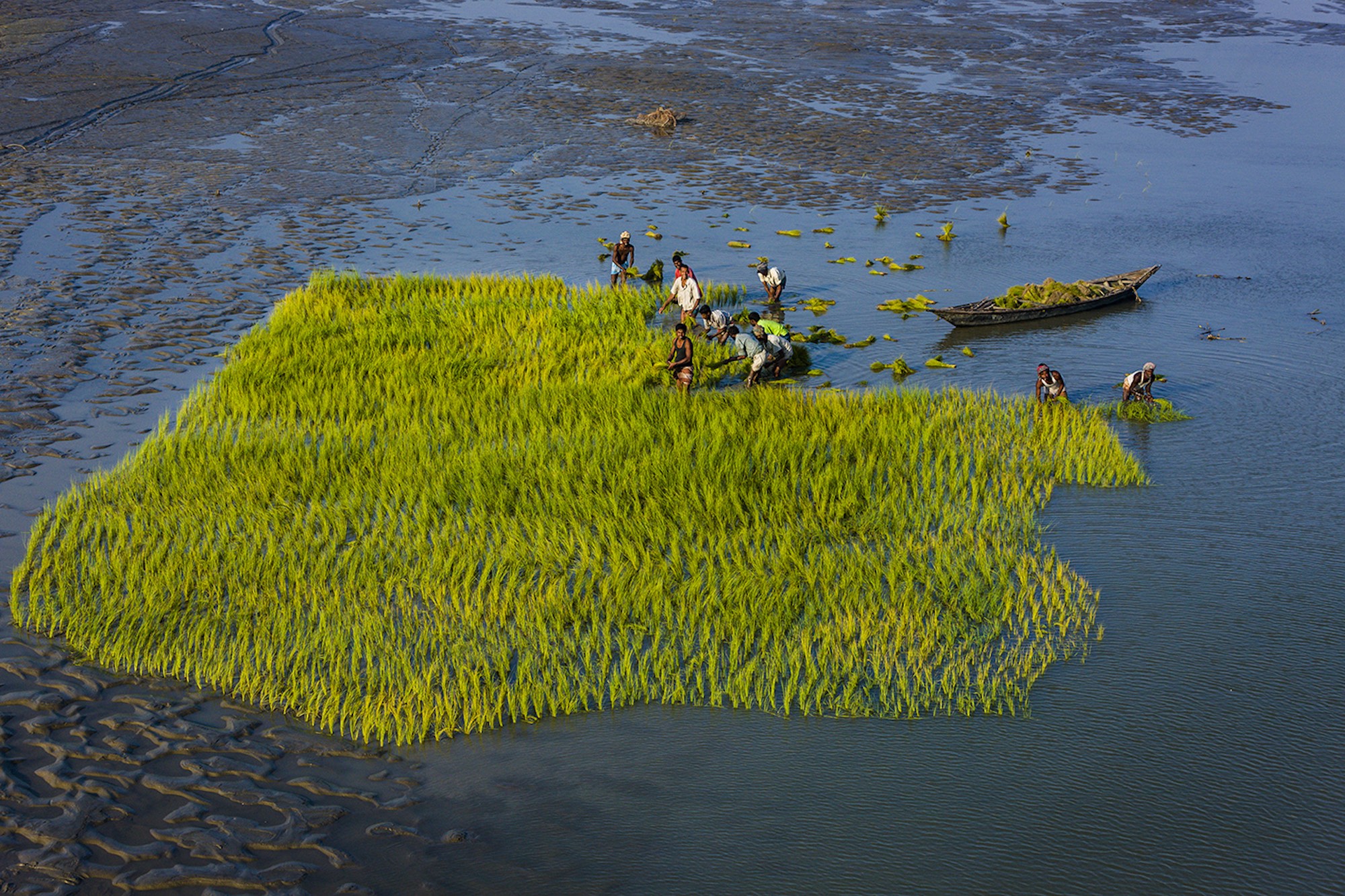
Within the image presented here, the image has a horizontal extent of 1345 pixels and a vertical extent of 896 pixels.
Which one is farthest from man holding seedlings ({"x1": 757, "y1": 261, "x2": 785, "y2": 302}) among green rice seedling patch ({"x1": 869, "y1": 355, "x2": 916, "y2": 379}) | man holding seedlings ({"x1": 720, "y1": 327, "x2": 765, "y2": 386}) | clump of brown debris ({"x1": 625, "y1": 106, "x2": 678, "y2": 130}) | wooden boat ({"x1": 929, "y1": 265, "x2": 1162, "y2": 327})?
clump of brown debris ({"x1": 625, "y1": 106, "x2": 678, "y2": 130})

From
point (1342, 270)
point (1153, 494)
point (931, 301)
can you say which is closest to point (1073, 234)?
point (1342, 270)

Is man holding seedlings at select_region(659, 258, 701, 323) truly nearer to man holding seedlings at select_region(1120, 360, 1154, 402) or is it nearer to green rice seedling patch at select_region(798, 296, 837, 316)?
green rice seedling patch at select_region(798, 296, 837, 316)

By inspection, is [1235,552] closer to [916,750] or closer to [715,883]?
[916,750]

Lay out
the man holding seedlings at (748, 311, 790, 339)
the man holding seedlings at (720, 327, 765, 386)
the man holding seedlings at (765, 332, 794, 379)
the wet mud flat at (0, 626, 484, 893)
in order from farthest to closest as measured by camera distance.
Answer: the man holding seedlings at (748, 311, 790, 339), the man holding seedlings at (765, 332, 794, 379), the man holding seedlings at (720, 327, 765, 386), the wet mud flat at (0, 626, 484, 893)

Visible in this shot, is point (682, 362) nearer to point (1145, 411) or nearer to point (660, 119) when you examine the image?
point (1145, 411)

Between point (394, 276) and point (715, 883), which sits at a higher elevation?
point (394, 276)

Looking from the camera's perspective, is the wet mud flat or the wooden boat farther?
the wooden boat
